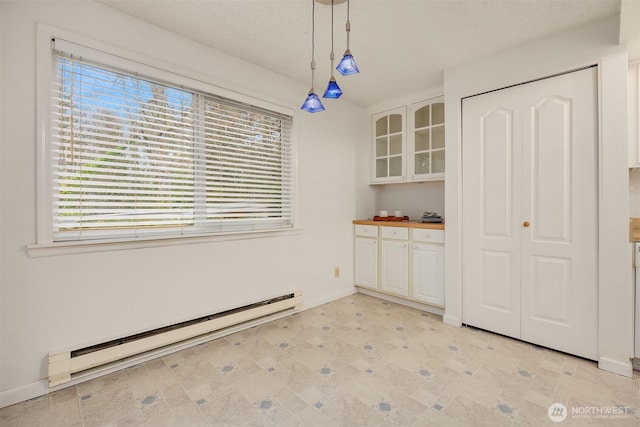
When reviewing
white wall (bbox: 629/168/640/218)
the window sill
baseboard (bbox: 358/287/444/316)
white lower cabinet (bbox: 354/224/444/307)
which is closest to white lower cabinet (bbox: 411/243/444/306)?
white lower cabinet (bbox: 354/224/444/307)

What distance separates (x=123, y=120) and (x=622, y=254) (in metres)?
3.46

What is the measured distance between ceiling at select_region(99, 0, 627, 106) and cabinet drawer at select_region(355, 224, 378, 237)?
170cm

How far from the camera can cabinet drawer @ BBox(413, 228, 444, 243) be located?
3.02m

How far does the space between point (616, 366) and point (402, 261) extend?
1.76 metres

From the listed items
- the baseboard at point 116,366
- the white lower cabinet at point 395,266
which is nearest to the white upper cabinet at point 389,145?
the white lower cabinet at point 395,266

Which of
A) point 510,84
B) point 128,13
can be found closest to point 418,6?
point 510,84

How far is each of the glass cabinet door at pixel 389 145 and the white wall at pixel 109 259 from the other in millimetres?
877

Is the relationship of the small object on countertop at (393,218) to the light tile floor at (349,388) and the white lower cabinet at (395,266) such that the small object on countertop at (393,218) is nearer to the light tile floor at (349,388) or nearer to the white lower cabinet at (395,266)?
the white lower cabinet at (395,266)

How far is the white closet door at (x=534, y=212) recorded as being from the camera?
2.19 m

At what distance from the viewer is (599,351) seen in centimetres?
211

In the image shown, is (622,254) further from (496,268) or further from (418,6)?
(418,6)

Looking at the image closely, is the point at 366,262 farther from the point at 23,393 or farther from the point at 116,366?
the point at 23,393

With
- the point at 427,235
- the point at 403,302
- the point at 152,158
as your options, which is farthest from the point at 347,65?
the point at 403,302

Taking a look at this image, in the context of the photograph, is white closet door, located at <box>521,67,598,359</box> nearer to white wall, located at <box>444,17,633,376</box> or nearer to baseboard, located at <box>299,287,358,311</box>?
white wall, located at <box>444,17,633,376</box>
